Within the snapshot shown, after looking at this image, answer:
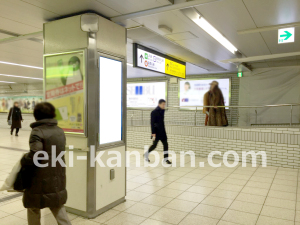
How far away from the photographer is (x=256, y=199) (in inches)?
165

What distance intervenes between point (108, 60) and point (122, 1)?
Answer: 83 cm

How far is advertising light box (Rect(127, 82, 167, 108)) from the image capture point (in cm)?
1194

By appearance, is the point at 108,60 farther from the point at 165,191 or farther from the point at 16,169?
the point at 165,191

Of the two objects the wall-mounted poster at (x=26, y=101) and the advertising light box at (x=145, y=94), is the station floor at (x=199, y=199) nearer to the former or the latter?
the advertising light box at (x=145, y=94)

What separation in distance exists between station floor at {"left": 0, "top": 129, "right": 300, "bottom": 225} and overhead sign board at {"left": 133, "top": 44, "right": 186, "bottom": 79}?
2.39 meters

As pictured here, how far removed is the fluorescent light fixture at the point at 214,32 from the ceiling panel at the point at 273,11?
78 centimetres

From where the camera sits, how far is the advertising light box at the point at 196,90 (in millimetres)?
10305

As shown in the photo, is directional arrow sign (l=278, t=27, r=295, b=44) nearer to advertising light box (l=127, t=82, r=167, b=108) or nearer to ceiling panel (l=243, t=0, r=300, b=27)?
ceiling panel (l=243, t=0, r=300, b=27)

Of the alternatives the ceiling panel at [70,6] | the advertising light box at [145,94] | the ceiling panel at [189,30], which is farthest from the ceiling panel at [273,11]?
the advertising light box at [145,94]

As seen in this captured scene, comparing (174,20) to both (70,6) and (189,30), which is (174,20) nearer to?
(189,30)

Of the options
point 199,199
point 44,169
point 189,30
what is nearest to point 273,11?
point 189,30

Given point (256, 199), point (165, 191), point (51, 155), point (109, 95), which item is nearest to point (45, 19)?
point (109, 95)

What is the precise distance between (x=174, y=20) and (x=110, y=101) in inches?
71.1

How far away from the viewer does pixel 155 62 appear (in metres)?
5.64
